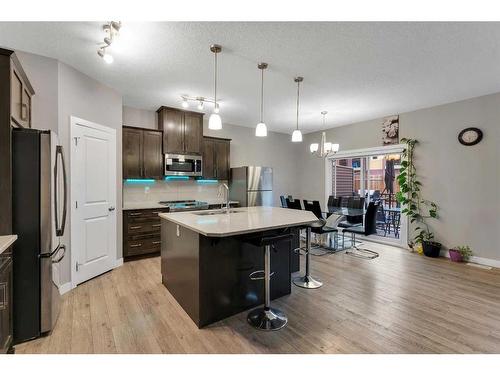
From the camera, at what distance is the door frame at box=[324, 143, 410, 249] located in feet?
15.6

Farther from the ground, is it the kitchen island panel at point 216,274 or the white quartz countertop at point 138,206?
the white quartz countertop at point 138,206

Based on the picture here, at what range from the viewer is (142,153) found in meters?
4.26

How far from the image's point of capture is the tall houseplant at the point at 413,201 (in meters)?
4.44

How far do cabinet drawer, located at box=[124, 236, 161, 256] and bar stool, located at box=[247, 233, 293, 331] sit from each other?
240cm

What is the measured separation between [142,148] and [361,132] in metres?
4.59

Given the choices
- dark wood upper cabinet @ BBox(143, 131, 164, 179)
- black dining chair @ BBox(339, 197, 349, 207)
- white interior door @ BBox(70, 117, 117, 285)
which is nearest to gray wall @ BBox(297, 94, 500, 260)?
black dining chair @ BBox(339, 197, 349, 207)

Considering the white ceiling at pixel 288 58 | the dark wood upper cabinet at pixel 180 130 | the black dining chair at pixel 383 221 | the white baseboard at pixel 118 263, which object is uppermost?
the white ceiling at pixel 288 58

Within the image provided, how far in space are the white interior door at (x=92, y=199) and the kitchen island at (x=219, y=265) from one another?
1.25 m

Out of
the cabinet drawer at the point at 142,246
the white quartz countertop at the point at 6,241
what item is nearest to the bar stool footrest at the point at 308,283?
the cabinet drawer at the point at 142,246

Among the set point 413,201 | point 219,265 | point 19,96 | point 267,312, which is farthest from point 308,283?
point 19,96

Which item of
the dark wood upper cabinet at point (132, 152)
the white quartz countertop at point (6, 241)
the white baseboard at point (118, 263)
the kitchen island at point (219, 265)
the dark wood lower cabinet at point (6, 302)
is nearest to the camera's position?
the white quartz countertop at point (6, 241)

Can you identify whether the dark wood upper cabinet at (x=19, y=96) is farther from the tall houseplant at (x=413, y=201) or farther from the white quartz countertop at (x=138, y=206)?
the tall houseplant at (x=413, y=201)

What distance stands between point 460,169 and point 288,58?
3.58 meters

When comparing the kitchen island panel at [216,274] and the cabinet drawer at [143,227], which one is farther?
the cabinet drawer at [143,227]
